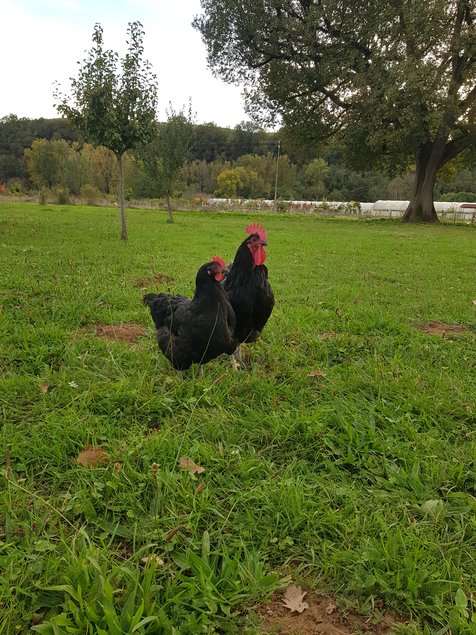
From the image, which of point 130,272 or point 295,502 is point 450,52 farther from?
point 295,502

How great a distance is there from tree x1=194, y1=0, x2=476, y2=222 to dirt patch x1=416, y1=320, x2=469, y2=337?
1791 centimetres

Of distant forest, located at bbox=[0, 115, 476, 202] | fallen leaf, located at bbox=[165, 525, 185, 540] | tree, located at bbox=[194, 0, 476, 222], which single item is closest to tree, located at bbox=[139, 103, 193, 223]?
tree, located at bbox=[194, 0, 476, 222]

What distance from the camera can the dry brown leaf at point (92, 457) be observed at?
220 centimetres

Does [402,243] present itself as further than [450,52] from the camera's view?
No

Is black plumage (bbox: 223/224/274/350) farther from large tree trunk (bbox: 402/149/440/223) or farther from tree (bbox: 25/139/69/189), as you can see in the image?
tree (bbox: 25/139/69/189)

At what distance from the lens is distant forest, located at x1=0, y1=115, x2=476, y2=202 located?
62125 mm

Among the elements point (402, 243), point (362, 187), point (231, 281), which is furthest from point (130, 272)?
point (362, 187)

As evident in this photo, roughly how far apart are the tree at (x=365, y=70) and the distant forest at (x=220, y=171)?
1268 inches

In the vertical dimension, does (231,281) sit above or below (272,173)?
below

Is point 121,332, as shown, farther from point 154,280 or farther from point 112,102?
point 112,102

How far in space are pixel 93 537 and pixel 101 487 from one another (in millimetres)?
279

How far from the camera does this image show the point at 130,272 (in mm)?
7406

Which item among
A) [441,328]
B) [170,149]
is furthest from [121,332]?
[170,149]

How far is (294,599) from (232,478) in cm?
69
